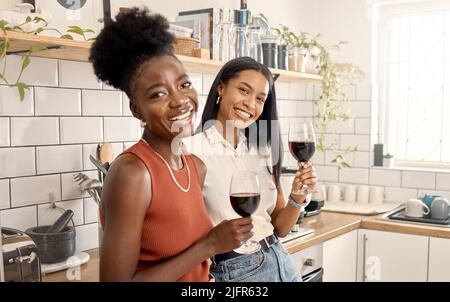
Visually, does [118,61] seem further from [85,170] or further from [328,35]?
[328,35]

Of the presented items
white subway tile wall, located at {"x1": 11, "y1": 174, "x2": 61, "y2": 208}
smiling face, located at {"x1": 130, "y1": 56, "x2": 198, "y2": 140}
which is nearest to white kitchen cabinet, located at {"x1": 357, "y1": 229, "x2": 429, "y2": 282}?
white subway tile wall, located at {"x1": 11, "y1": 174, "x2": 61, "y2": 208}

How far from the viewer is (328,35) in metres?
3.10

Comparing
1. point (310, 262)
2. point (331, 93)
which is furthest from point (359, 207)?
point (310, 262)

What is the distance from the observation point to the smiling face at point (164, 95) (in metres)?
0.89

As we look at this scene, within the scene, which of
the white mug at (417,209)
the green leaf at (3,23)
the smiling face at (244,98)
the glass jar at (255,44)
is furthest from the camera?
the white mug at (417,209)

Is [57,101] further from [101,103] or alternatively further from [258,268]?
[258,268]

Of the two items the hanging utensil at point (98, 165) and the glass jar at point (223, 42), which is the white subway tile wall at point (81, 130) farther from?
the glass jar at point (223, 42)

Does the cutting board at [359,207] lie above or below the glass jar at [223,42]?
below

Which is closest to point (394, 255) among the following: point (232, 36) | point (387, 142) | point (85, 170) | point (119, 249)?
point (387, 142)

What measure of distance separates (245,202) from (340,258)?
1.50 meters

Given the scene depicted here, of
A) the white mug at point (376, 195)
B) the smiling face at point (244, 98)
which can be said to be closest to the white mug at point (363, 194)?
the white mug at point (376, 195)

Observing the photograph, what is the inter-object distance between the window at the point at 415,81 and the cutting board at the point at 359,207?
0.33 meters

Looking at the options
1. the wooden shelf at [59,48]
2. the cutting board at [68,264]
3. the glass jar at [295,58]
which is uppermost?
the glass jar at [295,58]

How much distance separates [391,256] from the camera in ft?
8.02
